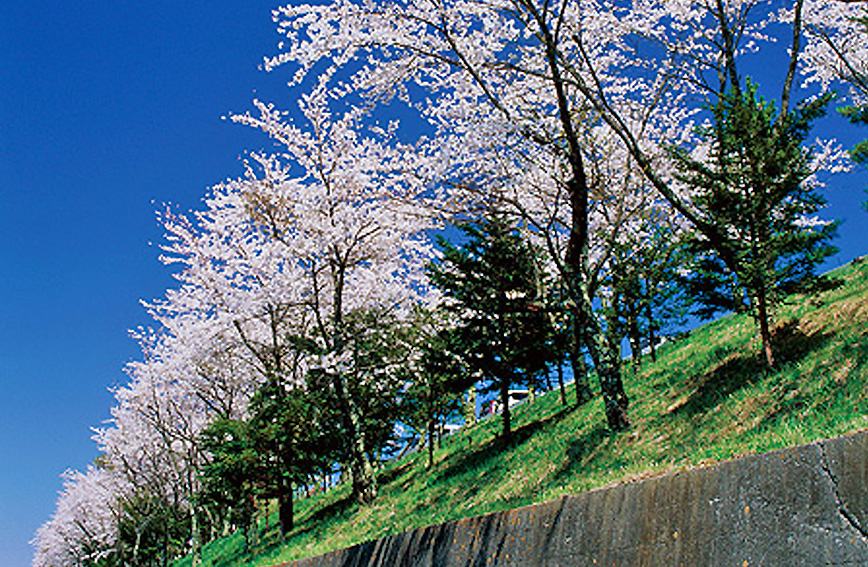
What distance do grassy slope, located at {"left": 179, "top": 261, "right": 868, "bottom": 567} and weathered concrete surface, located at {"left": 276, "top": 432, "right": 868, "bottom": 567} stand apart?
2.97ft

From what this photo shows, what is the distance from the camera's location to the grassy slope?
6.34 metres

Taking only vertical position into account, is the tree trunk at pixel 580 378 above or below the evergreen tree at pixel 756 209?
below

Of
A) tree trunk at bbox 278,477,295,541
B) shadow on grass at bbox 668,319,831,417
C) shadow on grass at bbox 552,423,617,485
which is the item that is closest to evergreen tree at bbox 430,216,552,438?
Answer: shadow on grass at bbox 552,423,617,485

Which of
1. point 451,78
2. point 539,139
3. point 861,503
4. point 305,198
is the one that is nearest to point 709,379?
point 539,139

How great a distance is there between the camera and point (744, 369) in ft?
30.2

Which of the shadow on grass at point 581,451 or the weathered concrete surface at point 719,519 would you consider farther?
the shadow on grass at point 581,451

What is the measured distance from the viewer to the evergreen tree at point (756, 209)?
8.66 m

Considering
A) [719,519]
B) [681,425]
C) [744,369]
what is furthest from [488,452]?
[719,519]

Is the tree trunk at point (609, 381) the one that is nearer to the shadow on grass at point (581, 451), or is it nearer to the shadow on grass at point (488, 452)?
the shadow on grass at point (581, 451)

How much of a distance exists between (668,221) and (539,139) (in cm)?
516

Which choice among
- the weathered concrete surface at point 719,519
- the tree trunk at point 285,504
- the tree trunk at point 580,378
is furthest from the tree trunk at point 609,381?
the tree trunk at point 285,504

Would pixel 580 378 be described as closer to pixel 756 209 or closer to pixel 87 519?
pixel 756 209

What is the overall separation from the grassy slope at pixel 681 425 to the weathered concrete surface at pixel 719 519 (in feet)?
2.97

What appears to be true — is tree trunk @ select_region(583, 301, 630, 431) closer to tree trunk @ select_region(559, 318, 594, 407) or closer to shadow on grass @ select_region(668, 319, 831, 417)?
shadow on grass @ select_region(668, 319, 831, 417)
